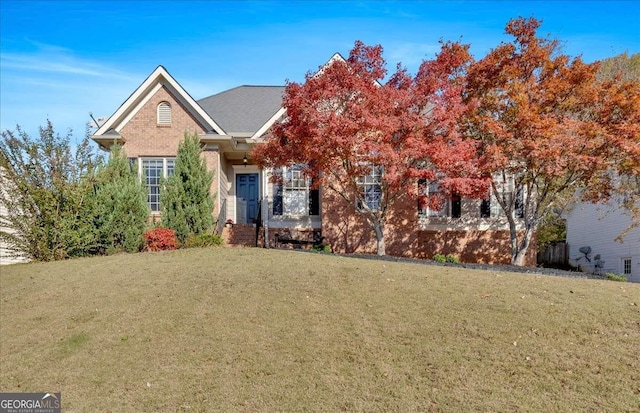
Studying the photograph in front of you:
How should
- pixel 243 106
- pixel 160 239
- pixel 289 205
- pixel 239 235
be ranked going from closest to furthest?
1. pixel 160 239
2. pixel 289 205
3. pixel 239 235
4. pixel 243 106

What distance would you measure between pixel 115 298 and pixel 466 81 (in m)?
11.4

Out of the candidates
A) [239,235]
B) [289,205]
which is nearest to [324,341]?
[289,205]

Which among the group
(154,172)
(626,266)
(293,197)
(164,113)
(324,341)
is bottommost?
(626,266)

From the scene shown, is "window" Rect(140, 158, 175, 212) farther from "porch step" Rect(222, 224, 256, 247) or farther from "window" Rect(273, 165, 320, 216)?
"window" Rect(273, 165, 320, 216)

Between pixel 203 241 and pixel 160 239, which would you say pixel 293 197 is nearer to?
pixel 203 241

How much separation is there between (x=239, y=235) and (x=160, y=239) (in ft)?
13.1

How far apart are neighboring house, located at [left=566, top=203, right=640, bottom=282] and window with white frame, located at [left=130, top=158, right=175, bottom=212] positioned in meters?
15.2

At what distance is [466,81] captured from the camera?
667 inches

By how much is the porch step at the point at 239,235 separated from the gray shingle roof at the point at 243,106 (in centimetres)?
342

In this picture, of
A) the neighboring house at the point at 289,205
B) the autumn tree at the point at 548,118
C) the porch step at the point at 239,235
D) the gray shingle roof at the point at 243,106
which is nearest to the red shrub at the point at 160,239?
the neighboring house at the point at 289,205

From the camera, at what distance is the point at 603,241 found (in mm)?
23391

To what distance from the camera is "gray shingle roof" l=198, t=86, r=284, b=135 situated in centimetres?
2097

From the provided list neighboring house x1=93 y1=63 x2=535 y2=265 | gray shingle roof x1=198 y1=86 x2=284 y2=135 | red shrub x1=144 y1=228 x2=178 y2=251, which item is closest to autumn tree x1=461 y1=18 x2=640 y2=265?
neighboring house x1=93 y1=63 x2=535 y2=265

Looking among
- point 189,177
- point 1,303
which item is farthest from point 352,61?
point 1,303
